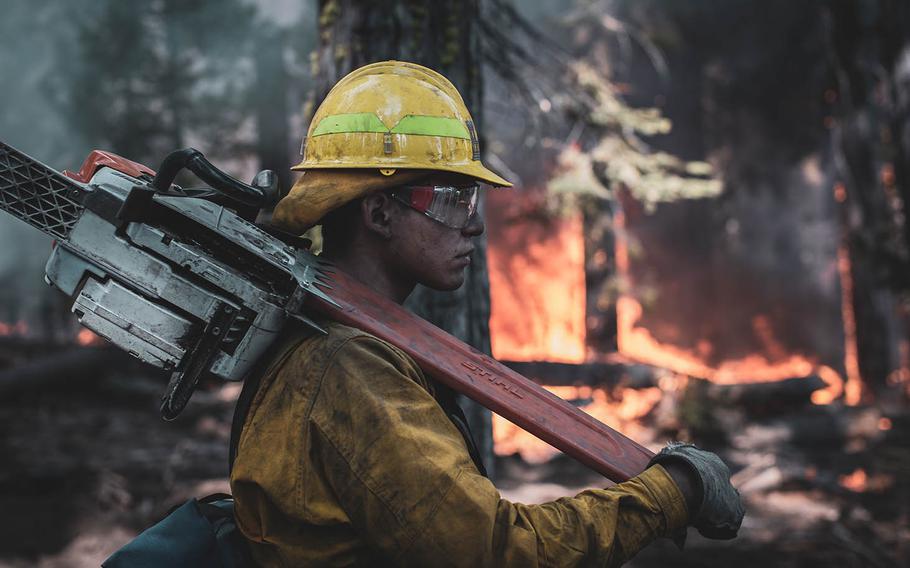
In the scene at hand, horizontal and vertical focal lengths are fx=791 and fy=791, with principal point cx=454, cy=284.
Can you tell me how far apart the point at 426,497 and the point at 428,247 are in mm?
720

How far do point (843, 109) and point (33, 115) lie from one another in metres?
22.2

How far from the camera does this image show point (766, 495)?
7.68 m

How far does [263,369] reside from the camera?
2010 millimetres

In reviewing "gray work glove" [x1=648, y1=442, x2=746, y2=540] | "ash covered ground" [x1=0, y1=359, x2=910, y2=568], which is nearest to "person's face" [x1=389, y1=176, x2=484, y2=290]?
"gray work glove" [x1=648, y1=442, x2=746, y2=540]

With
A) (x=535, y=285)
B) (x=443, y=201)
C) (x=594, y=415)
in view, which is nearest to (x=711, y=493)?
(x=443, y=201)

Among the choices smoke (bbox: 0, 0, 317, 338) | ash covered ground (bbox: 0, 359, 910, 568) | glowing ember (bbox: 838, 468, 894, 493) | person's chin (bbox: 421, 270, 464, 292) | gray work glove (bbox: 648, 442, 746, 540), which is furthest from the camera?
smoke (bbox: 0, 0, 317, 338)

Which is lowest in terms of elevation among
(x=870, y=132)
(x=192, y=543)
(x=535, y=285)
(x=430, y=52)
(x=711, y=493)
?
(x=192, y=543)

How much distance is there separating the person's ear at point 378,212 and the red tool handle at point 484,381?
16 cm

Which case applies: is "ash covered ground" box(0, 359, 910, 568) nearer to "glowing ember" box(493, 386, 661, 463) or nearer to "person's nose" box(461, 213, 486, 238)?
"glowing ember" box(493, 386, 661, 463)

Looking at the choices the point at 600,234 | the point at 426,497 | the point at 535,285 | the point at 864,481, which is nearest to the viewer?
the point at 426,497

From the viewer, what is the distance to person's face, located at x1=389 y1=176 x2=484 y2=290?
210cm

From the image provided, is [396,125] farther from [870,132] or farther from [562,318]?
[562,318]

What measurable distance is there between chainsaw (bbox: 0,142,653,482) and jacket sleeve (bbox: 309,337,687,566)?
0.21 metres

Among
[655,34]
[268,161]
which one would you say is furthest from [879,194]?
[268,161]
